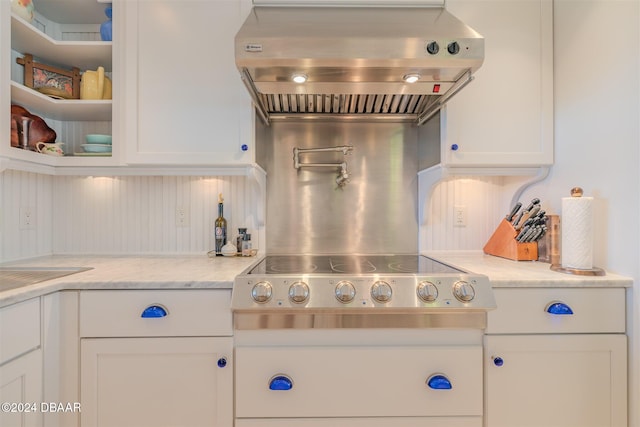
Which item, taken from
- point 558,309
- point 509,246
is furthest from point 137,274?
point 509,246

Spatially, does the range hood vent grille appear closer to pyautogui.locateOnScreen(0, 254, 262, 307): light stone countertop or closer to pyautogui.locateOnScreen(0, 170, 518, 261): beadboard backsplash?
pyautogui.locateOnScreen(0, 170, 518, 261): beadboard backsplash

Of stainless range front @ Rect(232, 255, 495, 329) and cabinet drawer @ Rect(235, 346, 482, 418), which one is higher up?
stainless range front @ Rect(232, 255, 495, 329)

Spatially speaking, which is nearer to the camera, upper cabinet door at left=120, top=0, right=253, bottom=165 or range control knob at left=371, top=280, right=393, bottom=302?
range control knob at left=371, top=280, right=393, bottom=302

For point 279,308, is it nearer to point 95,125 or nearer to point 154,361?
point 154,361

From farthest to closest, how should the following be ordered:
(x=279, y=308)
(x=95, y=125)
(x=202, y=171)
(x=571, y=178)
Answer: (x=95, y=125)
(x=202, y=171)
(x=571, y=178)
(x=279, y=308)

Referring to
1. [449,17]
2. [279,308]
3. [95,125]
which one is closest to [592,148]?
[449,17]

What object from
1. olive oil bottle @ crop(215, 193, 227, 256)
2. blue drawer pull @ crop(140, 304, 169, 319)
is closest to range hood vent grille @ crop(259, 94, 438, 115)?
olive oil bottle @ crop(215, 193, 227, 256)

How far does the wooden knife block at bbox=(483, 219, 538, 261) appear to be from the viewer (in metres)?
1.56

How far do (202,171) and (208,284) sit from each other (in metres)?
0.63

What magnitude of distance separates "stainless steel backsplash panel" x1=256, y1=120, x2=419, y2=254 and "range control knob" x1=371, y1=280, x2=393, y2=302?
703 mm

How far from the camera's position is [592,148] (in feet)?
4.40

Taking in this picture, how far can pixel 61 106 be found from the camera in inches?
61.4

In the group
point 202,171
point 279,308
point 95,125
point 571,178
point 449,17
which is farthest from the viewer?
point 95,125

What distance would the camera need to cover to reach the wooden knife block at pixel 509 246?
1561 millimetres
